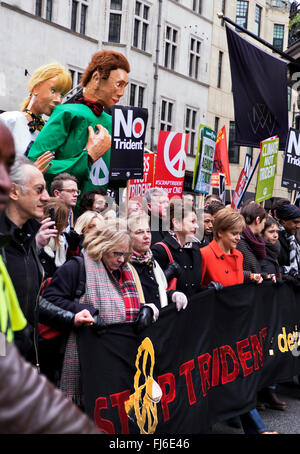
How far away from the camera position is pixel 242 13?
3903 centimetres

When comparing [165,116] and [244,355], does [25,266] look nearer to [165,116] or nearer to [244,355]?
[244,355]

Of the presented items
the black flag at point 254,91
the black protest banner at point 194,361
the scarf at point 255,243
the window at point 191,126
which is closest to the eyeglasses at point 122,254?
the black protest banner at point 194,361

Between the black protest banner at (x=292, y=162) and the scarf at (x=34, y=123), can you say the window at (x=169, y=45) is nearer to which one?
the black protest banner at (x=292, y=162)

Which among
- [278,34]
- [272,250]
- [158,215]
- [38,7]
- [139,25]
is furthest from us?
[278,34]

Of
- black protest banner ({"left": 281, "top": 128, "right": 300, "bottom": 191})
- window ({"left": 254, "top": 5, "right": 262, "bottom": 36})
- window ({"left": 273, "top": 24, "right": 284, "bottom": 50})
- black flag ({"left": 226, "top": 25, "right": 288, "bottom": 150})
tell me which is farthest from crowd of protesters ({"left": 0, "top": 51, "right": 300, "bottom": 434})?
window ({"left": 273, "top": 24, "right": 284, "bottom": 50})

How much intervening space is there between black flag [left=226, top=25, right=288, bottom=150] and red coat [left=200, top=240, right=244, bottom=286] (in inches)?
182

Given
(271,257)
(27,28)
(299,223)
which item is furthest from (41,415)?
(27,28)

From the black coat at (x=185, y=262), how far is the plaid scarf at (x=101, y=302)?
1226 millimetres

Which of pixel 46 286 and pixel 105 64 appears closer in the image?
pixel 46 286

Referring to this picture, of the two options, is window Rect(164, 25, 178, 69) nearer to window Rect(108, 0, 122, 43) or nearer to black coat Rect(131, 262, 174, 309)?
window Rect(108, 0, 122, 43)

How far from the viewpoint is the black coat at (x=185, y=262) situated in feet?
20.0

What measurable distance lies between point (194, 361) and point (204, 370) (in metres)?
0.22

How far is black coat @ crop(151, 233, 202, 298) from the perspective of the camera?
609cm

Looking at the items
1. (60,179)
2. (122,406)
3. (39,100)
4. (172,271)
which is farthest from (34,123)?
(122,406)
